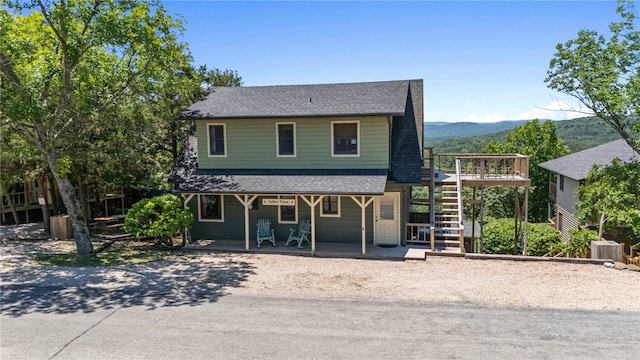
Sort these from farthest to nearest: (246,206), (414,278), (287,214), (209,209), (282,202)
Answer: (209,209), (287,214), (282,202), (246,206), (414,278)

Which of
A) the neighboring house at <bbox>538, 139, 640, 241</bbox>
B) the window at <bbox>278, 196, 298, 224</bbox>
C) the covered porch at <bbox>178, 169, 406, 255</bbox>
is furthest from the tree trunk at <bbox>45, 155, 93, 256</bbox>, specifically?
the neighboring house at <bbox>538, 139, 640, 241</bbox>

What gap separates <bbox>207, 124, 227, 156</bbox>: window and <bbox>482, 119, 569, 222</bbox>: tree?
86.9ft

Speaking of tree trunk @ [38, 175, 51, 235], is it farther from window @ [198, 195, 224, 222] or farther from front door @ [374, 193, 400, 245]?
front door @ [374, 193, 400, 245]

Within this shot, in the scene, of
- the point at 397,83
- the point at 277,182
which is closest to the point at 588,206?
the point at 397,83

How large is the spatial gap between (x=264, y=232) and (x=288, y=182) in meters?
2.20

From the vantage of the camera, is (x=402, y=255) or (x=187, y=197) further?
(x=187, y=197)

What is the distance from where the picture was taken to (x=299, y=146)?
55.1 ft

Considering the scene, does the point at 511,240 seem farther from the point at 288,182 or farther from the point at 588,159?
the point at 288,182

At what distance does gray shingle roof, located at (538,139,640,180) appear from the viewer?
2259 centimetres

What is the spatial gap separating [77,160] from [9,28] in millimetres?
5369

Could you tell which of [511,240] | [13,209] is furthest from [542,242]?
[13,209]

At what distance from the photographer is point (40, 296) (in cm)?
1083

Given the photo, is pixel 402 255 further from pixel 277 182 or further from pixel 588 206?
pixel 588 206

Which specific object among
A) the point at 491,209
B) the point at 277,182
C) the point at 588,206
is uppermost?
the point at 277,182
